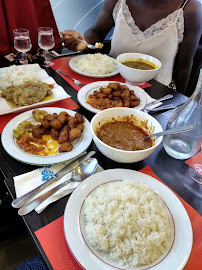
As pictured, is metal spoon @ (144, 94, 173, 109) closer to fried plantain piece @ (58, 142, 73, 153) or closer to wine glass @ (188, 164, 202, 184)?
wine glass @ (188, 164, 202, 184)

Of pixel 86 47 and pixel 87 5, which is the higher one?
pixel 87 5

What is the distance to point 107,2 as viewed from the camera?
2854 mm

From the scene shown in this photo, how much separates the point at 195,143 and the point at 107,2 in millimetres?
2383

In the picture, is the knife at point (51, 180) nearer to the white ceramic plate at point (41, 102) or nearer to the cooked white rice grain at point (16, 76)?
the white ceramic plate at point (41, 102)

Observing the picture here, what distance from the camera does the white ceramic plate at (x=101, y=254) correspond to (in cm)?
77

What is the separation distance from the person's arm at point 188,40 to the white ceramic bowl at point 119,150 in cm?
187

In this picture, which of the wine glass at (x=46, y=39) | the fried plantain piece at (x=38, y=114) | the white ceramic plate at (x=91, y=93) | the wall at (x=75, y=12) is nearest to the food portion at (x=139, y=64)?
the white ceramic plate at (x=91, y=93)

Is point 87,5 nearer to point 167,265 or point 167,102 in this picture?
point 167,102

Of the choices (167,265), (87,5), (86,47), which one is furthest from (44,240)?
(87,5)

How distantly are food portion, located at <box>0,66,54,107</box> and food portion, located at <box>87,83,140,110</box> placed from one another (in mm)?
350

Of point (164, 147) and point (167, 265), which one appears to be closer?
point (167, 265)

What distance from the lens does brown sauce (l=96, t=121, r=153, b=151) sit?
119 centimetres

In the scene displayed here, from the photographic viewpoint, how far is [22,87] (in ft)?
5.38

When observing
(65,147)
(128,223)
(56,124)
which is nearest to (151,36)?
(56,124)
